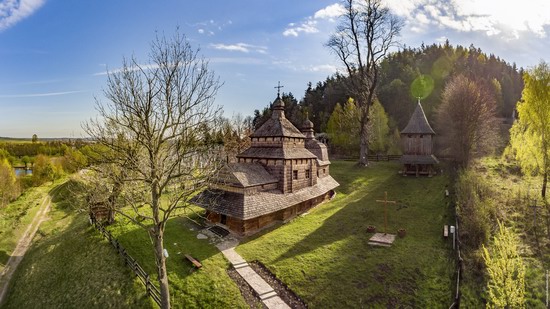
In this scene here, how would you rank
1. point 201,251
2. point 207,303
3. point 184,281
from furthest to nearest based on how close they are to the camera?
point 201,251
point 184,281
point 207,303

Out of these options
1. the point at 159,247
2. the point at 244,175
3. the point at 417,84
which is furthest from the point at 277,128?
the point at 417,84

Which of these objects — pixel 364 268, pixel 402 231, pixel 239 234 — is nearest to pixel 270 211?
pixel 239 234

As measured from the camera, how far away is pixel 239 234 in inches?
733

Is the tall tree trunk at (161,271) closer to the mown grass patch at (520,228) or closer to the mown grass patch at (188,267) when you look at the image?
the mown grass patch at (188,267)

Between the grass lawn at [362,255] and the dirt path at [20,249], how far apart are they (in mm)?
16672

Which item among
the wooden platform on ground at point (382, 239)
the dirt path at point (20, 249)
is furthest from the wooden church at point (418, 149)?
the dirt path at point (20, 249)

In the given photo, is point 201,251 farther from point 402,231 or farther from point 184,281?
point 402,231

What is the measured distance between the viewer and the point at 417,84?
2327 inches

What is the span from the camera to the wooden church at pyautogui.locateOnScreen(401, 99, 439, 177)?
31688mm

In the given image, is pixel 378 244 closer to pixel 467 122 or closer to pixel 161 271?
pixel 161 271

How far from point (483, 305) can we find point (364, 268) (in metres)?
5.02

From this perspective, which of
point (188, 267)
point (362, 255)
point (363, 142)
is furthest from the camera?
point (363, 142)

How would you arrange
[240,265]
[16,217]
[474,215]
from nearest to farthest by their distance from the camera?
[240,265] < [474,215] < [16,217]

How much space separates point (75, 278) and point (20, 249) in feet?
40.1
